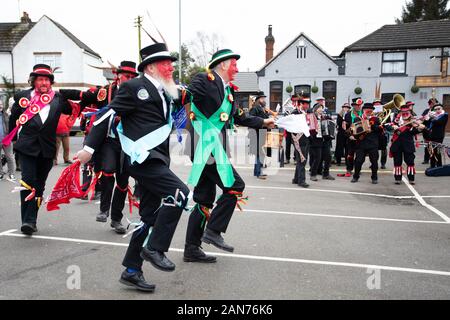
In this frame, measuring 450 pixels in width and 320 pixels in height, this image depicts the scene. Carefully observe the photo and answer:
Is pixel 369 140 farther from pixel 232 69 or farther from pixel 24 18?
pixel 24 18

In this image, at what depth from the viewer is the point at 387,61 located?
3170cm

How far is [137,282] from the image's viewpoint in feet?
12.1

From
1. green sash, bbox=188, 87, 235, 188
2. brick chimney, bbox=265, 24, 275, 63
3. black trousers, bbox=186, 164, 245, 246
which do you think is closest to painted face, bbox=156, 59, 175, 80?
green sash, bbox=188, 87, 235, 188

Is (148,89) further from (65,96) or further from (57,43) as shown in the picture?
(57,43)

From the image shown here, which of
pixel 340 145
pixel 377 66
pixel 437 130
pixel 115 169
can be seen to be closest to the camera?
pixel 115 169

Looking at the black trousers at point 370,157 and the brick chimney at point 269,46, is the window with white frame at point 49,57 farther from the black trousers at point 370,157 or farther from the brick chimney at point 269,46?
the black trousers at point 370,157

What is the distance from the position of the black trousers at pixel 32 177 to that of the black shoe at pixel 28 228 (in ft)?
0.21

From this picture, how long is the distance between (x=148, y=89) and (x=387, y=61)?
31563 mm

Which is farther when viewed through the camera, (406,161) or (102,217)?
(406,161)

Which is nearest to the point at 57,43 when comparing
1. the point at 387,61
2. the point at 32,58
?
the point at 32,58

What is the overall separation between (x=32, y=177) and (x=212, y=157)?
8.39 feet

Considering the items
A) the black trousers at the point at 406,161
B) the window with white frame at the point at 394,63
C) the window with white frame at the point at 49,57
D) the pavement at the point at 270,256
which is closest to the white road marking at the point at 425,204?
the pavement at the point at 270,256

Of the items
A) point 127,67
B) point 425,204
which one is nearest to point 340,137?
point 425,204

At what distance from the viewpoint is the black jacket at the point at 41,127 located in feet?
17.6
